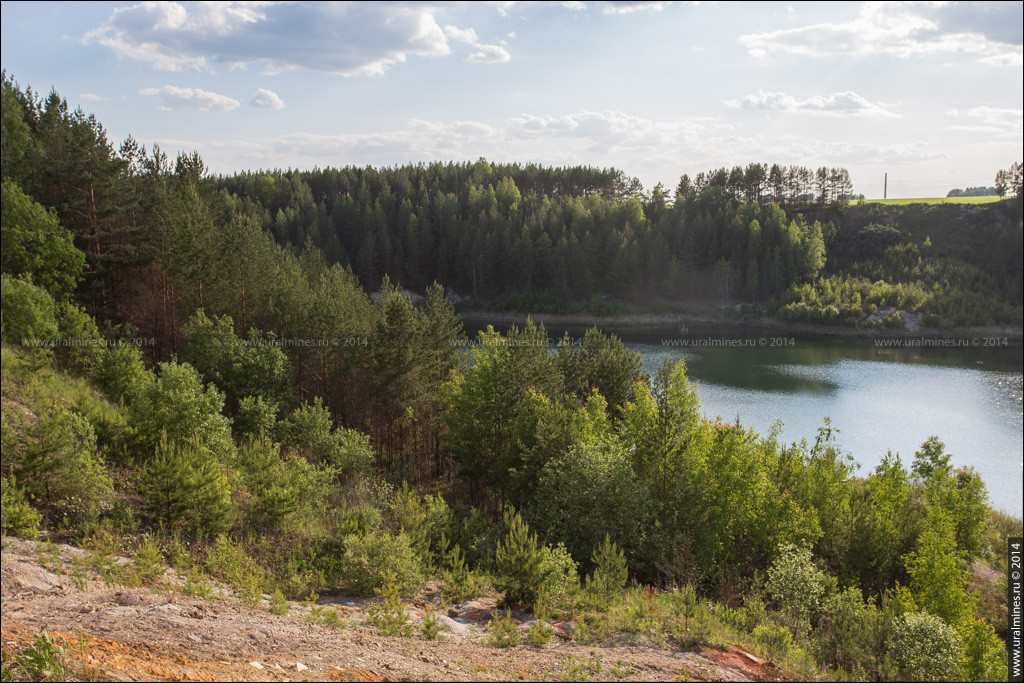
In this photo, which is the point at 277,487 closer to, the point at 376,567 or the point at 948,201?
the point at 376,567

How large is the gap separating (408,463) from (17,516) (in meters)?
20.2

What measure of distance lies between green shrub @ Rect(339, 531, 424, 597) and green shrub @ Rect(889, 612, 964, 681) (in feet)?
36.6

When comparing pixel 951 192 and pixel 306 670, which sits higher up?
pixel 951 192

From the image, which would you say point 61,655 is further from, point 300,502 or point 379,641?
point 300,502

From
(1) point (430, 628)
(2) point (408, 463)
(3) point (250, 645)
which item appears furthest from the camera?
(2) point (408, 463)

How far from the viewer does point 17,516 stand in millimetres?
10930

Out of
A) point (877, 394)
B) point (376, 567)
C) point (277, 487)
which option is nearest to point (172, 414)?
point (277, 487)

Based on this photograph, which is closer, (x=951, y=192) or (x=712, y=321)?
(x=712, y=321)

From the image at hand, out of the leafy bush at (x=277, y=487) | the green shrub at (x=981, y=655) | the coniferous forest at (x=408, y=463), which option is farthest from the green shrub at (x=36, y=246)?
the green shrub at (x=981, y=655)

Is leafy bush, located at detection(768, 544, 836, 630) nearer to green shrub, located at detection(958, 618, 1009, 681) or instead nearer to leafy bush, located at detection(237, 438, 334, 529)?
green shrub, located at detection(958, 618, 1009, 681)

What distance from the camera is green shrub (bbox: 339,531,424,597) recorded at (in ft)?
39.3

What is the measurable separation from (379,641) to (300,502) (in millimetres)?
7191

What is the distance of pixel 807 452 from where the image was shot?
24.9 m

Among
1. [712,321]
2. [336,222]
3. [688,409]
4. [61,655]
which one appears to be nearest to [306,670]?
[61,655]
